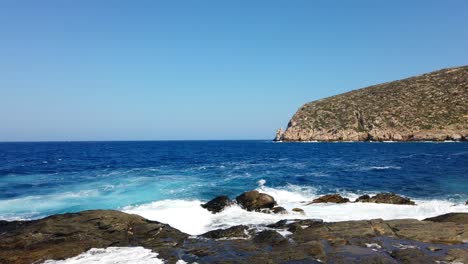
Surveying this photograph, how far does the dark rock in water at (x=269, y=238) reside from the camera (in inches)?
558

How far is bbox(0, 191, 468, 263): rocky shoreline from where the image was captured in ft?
40.5

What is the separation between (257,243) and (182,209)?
36.1 ft

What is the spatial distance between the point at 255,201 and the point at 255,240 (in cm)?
955

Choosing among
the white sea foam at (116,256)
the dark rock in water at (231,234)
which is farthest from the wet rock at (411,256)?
the white sea foam at (116,256)

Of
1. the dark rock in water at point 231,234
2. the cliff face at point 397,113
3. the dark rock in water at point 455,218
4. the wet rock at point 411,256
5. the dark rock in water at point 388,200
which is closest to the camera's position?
the wet rock at point 411,256

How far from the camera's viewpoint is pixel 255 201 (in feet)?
79.4

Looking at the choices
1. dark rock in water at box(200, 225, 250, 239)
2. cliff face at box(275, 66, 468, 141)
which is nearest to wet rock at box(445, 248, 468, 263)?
dark rock in water at box(200, 225, 250, 239)

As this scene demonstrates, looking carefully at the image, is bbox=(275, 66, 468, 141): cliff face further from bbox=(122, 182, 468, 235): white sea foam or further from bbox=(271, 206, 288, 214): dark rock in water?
bbox=(271, 206, 288, 214): dark rock in water

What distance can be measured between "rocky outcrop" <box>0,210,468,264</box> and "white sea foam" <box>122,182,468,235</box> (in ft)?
9.79

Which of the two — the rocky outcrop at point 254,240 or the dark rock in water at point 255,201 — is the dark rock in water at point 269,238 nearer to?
the rocky outcrop at point 254,240

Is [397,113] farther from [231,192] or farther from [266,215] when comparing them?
[266,215]

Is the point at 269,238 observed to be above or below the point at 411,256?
below

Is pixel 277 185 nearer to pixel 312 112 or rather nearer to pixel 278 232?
pixel 278 232

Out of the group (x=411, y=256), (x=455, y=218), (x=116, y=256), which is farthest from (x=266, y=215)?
(x=116, y=256)
